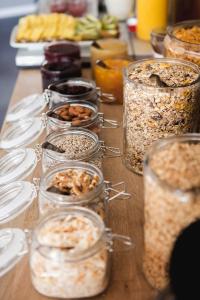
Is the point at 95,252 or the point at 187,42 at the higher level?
the point at 187,42

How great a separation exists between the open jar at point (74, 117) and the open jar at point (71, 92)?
0.08 feet

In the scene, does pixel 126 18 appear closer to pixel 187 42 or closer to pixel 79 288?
pixel 187 42

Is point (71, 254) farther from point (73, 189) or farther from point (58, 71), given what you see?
point (58, 71)

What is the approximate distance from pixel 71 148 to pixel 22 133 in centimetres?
24

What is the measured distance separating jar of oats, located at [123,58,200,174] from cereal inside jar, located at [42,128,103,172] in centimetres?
8

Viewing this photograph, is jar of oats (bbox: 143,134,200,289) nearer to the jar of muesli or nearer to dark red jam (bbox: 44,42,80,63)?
the jar of muesli

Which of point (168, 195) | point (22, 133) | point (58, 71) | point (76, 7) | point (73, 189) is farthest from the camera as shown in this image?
point (76, 7)

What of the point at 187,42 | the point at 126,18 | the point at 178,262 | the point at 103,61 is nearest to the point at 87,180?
the point at 178,262

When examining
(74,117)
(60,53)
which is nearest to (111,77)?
(60,53)

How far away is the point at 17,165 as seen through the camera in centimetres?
96

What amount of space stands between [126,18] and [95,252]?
1.32 meters

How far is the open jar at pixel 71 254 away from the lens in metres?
0.63

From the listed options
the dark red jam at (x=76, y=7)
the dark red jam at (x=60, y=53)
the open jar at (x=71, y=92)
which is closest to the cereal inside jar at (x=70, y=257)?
the open jar at (x=71, y=92)

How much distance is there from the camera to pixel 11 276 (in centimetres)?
72
